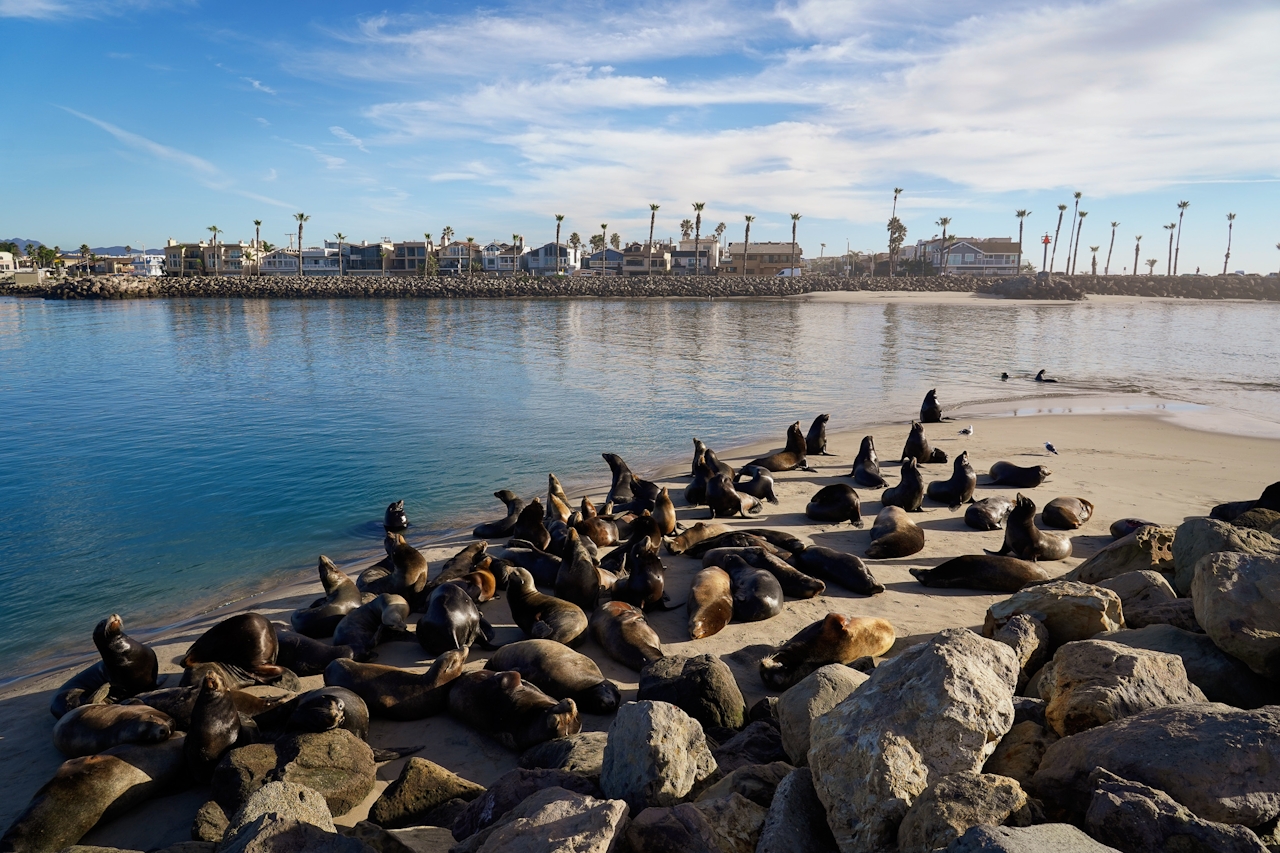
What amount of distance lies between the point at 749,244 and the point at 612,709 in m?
125

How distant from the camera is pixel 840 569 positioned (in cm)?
787

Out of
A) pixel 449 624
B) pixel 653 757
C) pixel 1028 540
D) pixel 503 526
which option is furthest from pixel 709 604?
pixel 503 526

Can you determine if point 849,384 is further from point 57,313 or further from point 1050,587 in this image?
point 57,313

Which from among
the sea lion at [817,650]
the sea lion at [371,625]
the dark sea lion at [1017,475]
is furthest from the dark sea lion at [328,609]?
the dark sea lion at [1017,475]

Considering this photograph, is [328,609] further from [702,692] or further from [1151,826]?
[1151,826]

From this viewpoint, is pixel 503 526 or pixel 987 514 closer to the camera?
pixel 987 514

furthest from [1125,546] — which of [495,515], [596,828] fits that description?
[495,515]

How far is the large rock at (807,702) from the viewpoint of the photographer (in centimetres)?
418

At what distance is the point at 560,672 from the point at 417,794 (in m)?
1.62

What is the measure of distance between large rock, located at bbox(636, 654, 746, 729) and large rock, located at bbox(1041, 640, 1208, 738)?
190cm

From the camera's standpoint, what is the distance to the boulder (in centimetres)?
417

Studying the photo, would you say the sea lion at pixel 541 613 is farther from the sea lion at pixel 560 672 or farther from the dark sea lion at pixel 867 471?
the dark sea lion at pixel 867 471

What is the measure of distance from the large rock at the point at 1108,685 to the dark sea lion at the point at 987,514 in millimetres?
5885

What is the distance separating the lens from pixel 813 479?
41.6 ft
